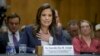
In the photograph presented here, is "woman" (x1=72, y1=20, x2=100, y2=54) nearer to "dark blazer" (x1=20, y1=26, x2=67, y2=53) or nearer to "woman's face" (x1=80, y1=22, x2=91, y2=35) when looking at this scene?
"woman's face" (x1=80, y1=22, x2=91, y2=35)

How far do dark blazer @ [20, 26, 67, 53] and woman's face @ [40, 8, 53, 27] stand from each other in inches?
6.0

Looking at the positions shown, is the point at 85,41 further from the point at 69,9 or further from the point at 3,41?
the point at 69,9

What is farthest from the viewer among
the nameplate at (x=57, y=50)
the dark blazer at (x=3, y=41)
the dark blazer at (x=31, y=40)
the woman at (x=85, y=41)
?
the woman at (x=85, y=41)

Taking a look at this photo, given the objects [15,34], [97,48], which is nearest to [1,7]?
[15,34]

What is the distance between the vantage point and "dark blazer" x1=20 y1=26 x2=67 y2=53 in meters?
3.82

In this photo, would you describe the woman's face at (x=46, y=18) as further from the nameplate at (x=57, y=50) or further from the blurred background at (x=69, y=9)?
the blurred background at (x=69, y=9)

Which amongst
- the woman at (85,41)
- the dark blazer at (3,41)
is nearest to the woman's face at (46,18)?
the dark blazer at (3,41)

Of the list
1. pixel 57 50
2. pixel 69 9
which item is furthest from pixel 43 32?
pixel 69 9

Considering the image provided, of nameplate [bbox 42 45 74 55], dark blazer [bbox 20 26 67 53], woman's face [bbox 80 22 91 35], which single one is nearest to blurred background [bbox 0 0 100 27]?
woman's face [bbox 80 22 91 35]

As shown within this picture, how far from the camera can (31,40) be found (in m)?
3.85

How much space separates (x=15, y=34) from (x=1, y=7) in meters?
0.42

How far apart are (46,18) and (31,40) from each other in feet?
0.97

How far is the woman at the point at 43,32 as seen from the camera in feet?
12.6

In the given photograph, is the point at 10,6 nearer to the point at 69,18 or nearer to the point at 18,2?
the point at 18,2
